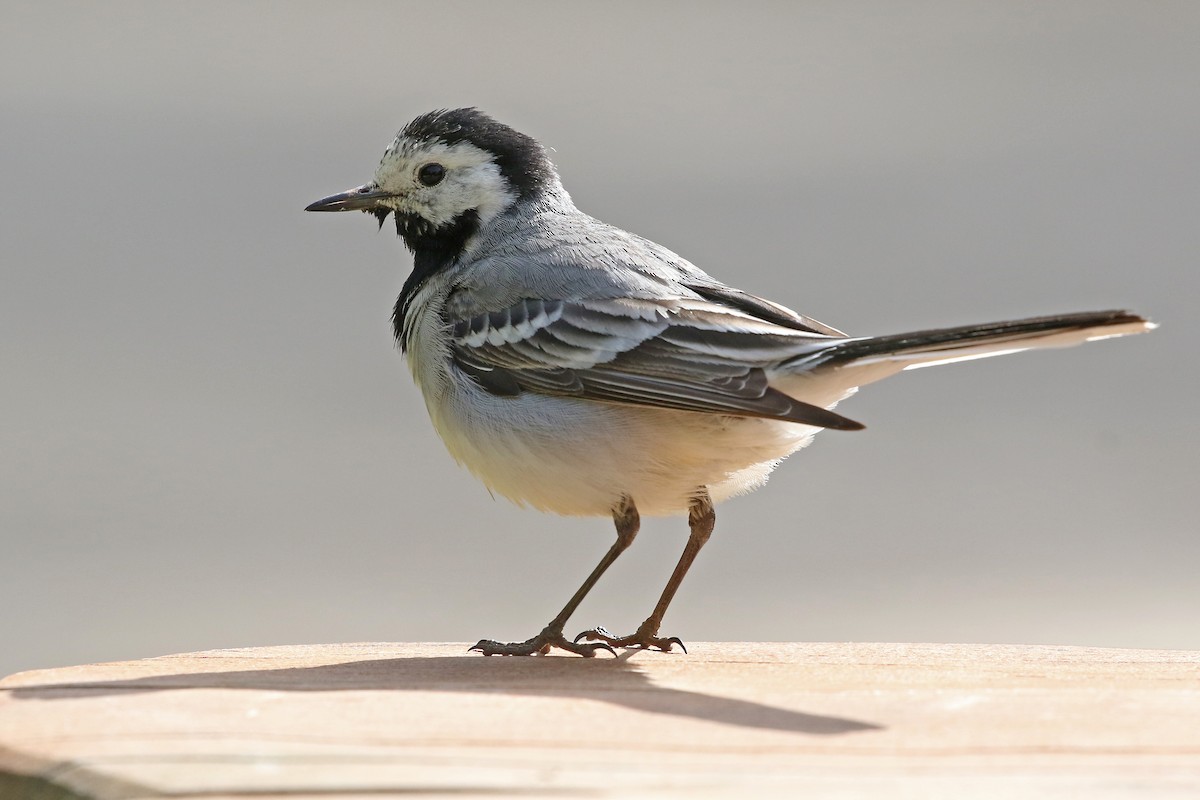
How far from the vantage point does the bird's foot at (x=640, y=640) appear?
15.7 feet

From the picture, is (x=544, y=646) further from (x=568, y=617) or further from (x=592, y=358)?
(x=592, y=358)

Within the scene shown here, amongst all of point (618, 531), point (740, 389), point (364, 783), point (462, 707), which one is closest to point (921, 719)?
point (462, 707)

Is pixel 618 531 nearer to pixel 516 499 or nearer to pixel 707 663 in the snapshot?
pixel 516 499

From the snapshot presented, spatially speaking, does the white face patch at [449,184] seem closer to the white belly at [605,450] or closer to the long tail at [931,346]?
the white belly at [605,450]

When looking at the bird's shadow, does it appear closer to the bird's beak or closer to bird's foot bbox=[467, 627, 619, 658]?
bird's foot bbox=[467, 627, 619, 658]

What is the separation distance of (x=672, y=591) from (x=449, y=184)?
192 cm

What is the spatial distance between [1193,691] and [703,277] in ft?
8.63

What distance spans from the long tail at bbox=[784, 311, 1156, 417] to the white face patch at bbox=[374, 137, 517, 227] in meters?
1.79

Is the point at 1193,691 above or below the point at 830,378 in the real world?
below

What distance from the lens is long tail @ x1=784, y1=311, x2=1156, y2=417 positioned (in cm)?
357

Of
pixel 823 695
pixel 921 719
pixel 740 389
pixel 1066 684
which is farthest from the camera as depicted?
pixel 740 389

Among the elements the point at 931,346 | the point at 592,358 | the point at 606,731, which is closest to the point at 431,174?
the point at 592,358

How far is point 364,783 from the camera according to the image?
237cm

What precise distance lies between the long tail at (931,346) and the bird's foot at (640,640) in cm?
98
